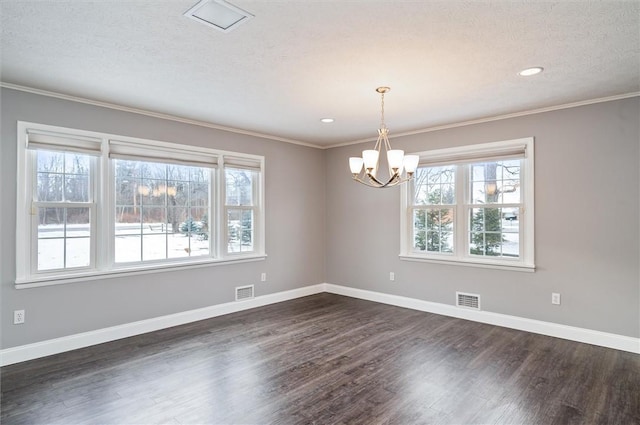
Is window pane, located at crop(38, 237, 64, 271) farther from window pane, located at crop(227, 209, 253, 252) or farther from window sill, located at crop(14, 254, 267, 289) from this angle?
window pane, located at crop(227, 209, 253, 252)

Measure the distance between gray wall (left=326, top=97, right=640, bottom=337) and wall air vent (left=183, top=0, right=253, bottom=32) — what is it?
2.86 m

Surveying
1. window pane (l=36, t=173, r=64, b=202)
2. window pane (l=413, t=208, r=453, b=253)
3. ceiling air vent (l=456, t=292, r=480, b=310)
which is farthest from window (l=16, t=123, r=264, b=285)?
ceiling air vent (l=456, t=292, r=480, b=310)

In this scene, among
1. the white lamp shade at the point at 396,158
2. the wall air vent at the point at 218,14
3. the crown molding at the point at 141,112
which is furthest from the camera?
the crown molding at the point at 141,112

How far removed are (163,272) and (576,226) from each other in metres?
4.68

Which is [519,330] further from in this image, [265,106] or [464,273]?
[265,106]

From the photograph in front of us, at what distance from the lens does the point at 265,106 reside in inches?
158

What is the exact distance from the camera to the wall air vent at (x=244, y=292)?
511 centimetres

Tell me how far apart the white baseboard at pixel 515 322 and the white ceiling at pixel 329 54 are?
7.99ft

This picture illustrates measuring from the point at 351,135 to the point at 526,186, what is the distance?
2436 mm

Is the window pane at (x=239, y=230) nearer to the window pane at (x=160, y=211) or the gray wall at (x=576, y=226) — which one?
the window pane at (x=160, y=211)

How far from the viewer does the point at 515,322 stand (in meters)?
4.32

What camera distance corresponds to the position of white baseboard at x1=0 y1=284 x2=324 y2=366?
3.35m

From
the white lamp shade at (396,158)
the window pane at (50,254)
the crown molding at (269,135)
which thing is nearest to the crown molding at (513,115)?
the crown molding at (269,135)

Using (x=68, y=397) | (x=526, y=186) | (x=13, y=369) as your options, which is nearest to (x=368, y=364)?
(x=68, y=397)
